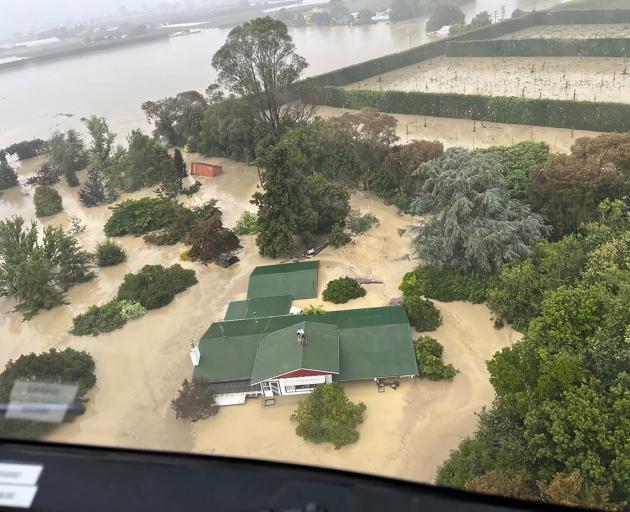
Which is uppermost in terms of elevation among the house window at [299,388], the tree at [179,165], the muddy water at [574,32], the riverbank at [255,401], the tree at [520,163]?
the muddy water at [574,32]

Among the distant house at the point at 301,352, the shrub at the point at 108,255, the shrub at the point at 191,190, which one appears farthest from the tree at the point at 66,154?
the distant house at the point at 301,352

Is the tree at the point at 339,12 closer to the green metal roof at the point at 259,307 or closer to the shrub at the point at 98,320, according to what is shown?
the green metal roof at the point at 259,307

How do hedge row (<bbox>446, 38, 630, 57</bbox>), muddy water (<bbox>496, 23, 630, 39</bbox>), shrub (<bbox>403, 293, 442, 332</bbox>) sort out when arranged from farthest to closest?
muddy water (<bbox>496, 23, 630, 39</bbox>)
hedge row (<bbox>446, 38, 630, 57</bbox>)
shrub (<bbox>403, 293, 442, 332</bbox>)

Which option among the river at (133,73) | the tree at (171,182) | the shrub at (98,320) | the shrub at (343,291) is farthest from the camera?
the river at (133,73)

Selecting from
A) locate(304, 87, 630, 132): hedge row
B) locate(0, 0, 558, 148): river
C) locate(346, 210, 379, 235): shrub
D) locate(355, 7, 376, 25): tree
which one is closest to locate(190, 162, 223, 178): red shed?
locate(304, 87, 630, 132): hedge row

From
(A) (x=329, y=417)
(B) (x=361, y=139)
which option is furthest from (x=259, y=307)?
(B) (x=361, y=139)

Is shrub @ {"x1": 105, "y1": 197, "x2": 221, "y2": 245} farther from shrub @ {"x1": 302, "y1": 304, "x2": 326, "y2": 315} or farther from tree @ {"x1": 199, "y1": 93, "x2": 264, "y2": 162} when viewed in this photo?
shrub @ {"x1": 302, "y1": 304, "x2": 326, "y2": 315}

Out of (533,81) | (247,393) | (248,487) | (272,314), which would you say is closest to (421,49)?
(533,81)
